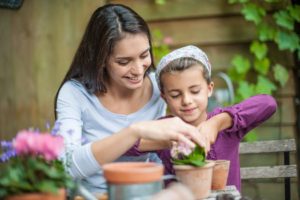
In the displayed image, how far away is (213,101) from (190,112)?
977mm

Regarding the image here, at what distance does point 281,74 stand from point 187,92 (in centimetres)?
156

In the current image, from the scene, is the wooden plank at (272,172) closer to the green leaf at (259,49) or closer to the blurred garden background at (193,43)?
the blurred garden background at (193,43)

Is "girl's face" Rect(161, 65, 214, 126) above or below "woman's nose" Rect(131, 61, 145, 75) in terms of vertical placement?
below

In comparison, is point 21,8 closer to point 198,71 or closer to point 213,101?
point 213,101

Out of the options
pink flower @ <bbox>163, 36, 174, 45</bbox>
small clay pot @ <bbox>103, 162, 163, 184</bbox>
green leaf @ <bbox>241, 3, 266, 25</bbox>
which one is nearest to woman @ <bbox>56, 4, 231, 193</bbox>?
small clay pot @ <bbox>103, 162, 163, 184</bbox>

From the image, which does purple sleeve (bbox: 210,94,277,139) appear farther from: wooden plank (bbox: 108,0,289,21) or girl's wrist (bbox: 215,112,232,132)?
wooden plank (bbox: 108,0,289,21)

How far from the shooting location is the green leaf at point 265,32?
3.31m

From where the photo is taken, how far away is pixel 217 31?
3.36m

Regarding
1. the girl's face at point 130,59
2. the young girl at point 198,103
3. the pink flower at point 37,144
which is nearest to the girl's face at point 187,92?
the young girl at point 198,103

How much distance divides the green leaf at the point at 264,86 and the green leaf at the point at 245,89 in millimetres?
41

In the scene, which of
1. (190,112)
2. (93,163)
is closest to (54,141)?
(93,163)

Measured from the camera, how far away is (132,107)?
2.15 meters

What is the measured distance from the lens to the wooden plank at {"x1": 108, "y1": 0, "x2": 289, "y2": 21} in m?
3.34

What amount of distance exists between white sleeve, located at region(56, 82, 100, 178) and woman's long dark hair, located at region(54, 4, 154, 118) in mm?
80
